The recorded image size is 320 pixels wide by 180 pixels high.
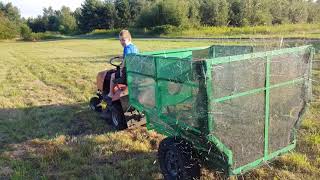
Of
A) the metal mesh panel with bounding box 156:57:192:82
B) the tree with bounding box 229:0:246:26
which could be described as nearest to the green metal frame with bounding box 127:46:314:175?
the metal mesh panel with bounding box 156:57:192:82

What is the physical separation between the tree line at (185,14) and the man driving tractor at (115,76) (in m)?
28.2

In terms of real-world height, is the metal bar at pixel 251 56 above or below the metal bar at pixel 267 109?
above

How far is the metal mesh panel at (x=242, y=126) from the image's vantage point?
148 inches

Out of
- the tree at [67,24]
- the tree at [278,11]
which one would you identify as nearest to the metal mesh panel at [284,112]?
the tree at [278,11]

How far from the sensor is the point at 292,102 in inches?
172

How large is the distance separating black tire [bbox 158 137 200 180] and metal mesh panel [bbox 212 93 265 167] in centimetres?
48

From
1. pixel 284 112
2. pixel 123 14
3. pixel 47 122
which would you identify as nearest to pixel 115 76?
pixel 47 122

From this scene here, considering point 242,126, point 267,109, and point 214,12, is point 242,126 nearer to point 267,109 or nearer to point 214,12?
point 267,109

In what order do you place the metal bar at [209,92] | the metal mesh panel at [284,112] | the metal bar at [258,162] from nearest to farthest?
the metal bar at [209,92] < the metal bar at [258,162] < the metal mesh panel at [284,112]

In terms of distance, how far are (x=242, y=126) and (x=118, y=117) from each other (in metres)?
3.11

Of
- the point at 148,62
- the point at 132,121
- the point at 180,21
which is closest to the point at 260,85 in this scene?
the point at 148,62

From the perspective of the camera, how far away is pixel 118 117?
664cm

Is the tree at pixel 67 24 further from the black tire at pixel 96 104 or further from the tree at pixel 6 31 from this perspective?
the black tire at pixel 96 104

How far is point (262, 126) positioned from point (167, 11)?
4606cm
